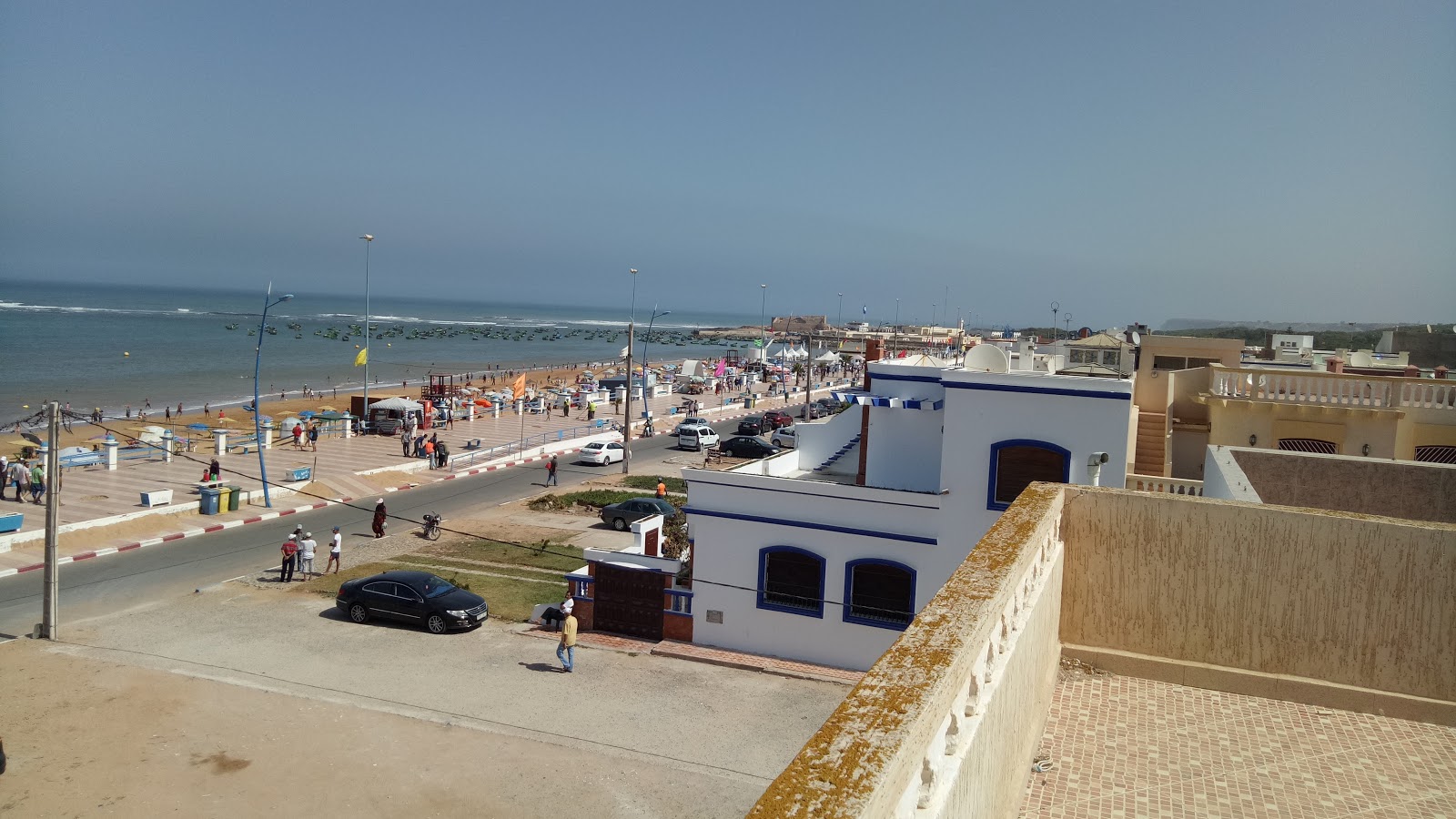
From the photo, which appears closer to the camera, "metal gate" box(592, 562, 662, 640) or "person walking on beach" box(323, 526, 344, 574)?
"metal gate" box(592, 562, 662, 640)

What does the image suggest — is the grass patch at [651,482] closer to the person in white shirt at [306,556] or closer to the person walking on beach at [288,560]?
the person in white shirt at [306,556]

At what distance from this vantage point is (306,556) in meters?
21.0

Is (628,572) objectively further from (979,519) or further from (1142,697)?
(1142,697)

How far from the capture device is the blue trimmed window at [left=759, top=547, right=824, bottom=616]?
54.2 feet

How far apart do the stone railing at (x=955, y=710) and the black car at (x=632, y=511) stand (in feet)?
71.6

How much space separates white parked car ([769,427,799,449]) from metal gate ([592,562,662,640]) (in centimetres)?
2209

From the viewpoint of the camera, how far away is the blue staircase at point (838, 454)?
64.8ft

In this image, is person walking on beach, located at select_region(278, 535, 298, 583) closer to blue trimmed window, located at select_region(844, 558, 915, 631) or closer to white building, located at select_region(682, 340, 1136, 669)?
white building, located at select_region(682, 340, 1136, 669)

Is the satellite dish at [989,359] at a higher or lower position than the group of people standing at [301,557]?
higher

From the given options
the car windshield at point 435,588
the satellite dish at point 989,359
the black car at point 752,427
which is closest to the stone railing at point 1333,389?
the satellite dish at point 989,359

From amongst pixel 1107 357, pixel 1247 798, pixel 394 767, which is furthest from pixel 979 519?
pixel 1107 357

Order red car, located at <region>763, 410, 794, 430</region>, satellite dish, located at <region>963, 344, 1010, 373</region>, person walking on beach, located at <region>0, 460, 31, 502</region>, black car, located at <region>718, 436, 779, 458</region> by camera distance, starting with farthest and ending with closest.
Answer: red car, located at <region>763, 410, 794, 430</region>, black car, located at <region>718, 436, 779, 458</region>, person walking on beach, located at <region>0, 460, 31, 502</region>, satellite dish, located at <region>963, 344, 1010, 373</region>

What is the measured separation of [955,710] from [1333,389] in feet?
A: 51.7

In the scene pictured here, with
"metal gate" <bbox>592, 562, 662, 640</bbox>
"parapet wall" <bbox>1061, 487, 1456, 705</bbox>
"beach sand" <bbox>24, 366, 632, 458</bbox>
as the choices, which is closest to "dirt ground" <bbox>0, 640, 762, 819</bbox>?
"metal gate" <bbox>592, 562, 662, 640</bbox>
